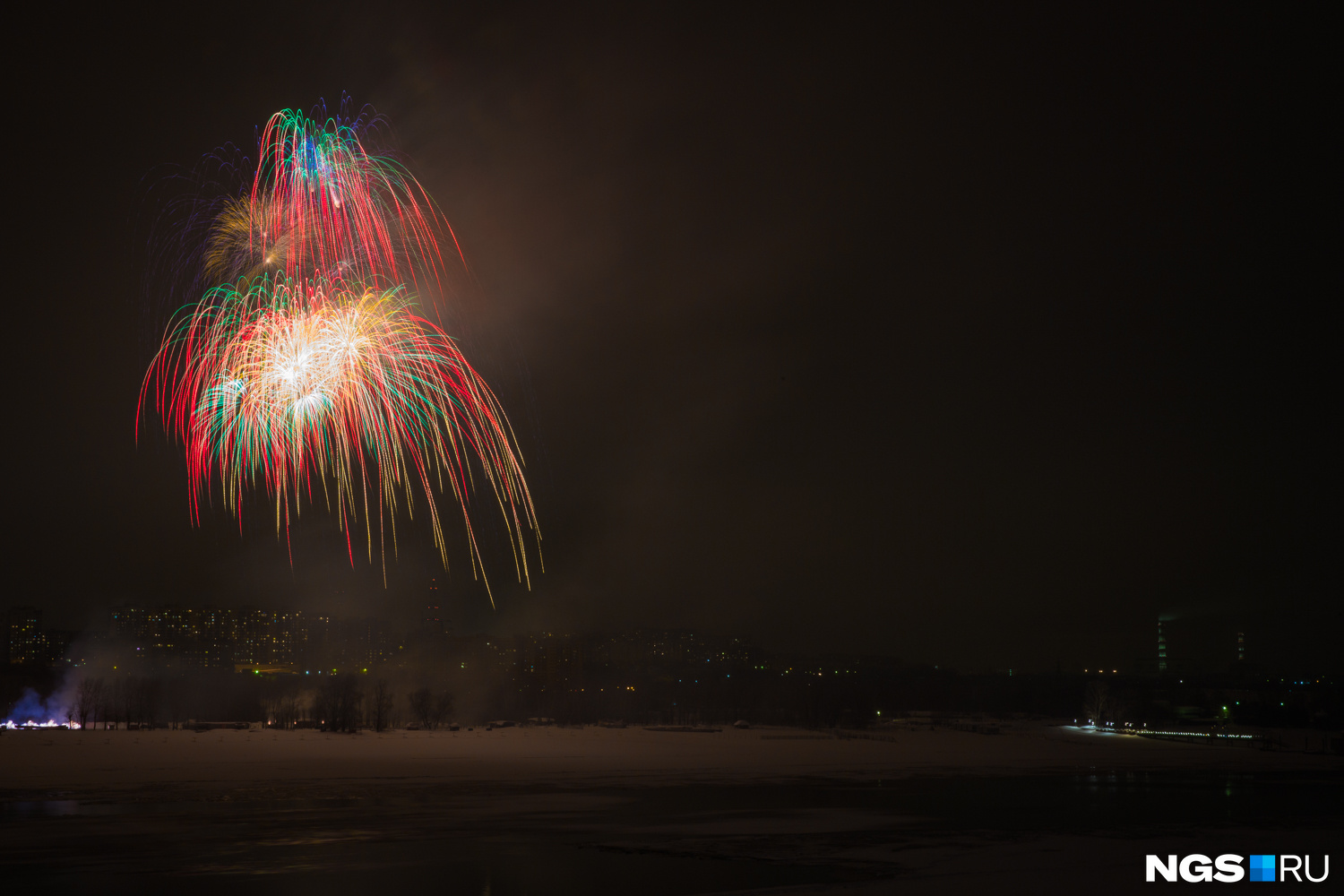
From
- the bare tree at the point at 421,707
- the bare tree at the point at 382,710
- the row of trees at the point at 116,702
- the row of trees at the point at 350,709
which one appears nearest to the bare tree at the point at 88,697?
the row of trees at the point at 116,702

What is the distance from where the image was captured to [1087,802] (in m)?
29.9

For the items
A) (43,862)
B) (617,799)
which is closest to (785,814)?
(617,799)

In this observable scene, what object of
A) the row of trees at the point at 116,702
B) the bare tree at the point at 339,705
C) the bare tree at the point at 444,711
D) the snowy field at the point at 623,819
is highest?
the snowy field at the point at 623,819

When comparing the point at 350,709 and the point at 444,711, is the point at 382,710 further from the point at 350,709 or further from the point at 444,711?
the point at 444,711

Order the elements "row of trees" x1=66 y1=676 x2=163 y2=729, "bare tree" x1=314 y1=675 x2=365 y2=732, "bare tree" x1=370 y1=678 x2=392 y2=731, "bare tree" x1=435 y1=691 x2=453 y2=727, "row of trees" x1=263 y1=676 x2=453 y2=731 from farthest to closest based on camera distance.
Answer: "bare tree" x1=435 y1=691 x2=453 y2=727 < "row of trees" x1=66 y1=676 x2=163 y2=729 < "row of trees" x1=263 y1=676 x2=453 y2=731 < "bare tree" x1=370 y1=678 x2=392 y2=731 < "bare tree" x1=314 y1=675 x2=365 y2=732

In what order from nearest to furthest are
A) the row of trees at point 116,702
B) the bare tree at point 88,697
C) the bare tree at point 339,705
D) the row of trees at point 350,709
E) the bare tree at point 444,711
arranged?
1. the bare tree at point 339,705
2. the row of trees at point 350,709
3. the row of trees at point 116,702
4. the bare tree at point 88,697
5. the bare tree at point 444,711

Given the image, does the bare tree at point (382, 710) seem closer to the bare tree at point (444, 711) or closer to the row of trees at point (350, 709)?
the row of trees at point (350, 709)

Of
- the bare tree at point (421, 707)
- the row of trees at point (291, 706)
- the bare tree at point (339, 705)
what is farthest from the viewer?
the bare tree at point (421, 707)

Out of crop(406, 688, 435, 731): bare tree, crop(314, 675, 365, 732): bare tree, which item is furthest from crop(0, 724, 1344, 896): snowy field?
crop(406, 688, 435, 731): bare tree

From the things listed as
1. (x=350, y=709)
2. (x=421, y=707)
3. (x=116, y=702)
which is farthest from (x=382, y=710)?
(x=116, y=702)

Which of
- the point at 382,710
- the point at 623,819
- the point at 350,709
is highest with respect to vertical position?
the point at 623,819

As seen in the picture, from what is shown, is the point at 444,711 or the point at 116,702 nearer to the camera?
the point at 116,702

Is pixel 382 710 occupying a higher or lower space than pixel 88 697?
higher

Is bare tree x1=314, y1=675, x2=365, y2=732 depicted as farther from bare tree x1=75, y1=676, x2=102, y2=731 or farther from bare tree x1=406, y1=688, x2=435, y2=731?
bare tree x1=75, y1=676, x2=102, y2=731
